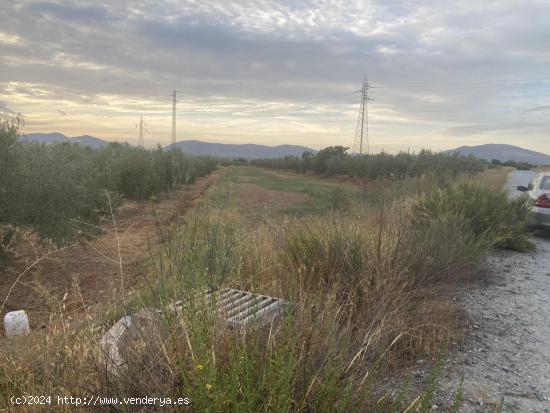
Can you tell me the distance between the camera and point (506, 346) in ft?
14.2

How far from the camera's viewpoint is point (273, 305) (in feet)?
12.4

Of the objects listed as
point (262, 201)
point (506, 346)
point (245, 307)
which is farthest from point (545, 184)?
point (262, 201)

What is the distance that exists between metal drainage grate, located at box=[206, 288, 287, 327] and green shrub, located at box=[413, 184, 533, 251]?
448 cm

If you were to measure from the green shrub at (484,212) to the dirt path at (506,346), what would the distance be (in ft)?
4.23

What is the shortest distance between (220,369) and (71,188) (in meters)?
6.77

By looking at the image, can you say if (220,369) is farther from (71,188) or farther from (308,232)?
(71,188)

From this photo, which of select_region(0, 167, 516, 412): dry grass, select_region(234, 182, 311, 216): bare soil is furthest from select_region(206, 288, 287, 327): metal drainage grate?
select_region(234, 182, 311, 216): bare soil

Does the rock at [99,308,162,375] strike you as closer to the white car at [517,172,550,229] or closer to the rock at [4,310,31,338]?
the rock at [4,310,31,338]

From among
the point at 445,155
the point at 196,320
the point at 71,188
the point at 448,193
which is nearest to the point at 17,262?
the point at 71,188

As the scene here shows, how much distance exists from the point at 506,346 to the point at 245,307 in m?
2.49

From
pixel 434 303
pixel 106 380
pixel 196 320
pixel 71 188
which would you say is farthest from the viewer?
pixel 71 188

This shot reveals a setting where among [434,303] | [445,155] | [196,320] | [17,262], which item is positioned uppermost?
[445,155]

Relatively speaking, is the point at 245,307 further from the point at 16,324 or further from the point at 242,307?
the point at 16,324

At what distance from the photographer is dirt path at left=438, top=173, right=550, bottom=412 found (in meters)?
3.39
